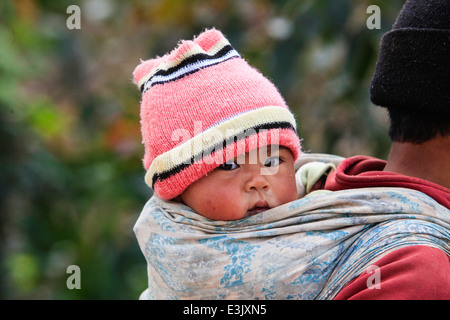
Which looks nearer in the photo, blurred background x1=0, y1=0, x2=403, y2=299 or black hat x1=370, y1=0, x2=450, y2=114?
black hat x1=370, y1=0, x2=450, y2=114

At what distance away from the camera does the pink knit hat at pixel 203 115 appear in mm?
1237

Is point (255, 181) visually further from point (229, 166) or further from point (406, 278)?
point (406, 278)

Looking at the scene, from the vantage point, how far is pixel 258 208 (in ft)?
4.13

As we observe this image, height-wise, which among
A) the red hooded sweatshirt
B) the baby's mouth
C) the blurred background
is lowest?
the red hooded sweatshirt

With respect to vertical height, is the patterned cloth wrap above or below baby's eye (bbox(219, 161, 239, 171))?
below

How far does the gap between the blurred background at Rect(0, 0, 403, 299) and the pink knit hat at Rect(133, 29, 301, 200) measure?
144cm

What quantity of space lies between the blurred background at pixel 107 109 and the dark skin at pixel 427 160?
4.79ft

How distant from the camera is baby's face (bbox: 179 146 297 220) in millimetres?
1235

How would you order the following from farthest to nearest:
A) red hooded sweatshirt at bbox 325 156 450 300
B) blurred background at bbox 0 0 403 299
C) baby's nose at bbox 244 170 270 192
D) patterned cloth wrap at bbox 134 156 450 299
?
1. blurred background at bbox 0 0 403 299
2. baby's nose at bbox 244 170 270 192
3. patterned cloth wrap at bbox 134 156 450 299
4. red hooded sweatshirt at bbox 325 156 450 300

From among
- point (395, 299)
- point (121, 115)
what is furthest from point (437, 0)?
point (121, 115)

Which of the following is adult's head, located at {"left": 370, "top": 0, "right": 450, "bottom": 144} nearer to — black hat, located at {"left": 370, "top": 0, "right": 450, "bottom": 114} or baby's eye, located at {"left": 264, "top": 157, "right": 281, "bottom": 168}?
black hat, located at {"left": 370, "top": 0, "right": 450, "bottom": 114}

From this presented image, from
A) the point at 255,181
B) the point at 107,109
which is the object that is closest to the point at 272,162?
the point at 255,181

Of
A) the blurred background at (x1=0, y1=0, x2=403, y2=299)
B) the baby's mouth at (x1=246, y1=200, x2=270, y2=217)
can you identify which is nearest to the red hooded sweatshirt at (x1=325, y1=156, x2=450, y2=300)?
the baby's mouth at (x1=246, y1=200, x2=270, y2=217)
